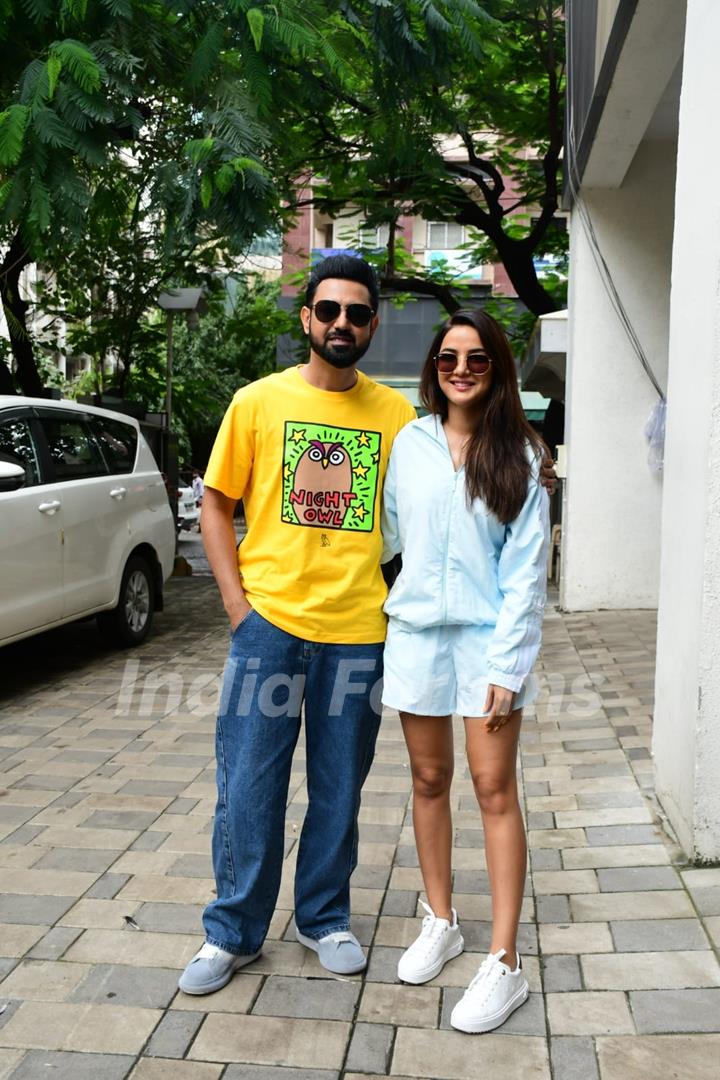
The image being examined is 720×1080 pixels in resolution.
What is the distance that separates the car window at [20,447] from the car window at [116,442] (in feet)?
3.45

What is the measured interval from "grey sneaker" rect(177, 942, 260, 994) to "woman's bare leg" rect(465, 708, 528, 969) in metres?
0.70

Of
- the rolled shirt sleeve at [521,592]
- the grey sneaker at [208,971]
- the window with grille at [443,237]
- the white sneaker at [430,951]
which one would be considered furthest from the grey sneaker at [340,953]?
the window with grille at [443,237]

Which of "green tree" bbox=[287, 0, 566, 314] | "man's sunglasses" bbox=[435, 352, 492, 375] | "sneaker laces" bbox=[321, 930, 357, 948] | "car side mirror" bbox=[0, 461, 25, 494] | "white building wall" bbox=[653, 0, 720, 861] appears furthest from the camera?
"green tree" bbox=[287, 0, 566, 314]

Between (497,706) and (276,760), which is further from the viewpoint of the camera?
(276,760)

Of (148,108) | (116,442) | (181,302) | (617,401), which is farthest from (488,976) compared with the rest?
(181,302)

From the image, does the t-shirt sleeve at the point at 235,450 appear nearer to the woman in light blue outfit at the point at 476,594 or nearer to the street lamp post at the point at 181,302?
the woman in light blue outfit at the point at 476,594

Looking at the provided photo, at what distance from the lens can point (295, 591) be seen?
291 centimetres

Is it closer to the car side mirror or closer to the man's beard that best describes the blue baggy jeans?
the man's beard

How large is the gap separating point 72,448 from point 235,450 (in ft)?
16.0

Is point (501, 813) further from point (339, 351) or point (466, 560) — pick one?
point (339, 351)

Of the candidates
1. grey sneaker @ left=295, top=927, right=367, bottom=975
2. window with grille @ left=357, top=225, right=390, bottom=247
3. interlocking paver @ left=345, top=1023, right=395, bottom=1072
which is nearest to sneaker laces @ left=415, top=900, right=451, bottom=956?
grey sneaker @ left=295, top=927, right=367, bottom=975

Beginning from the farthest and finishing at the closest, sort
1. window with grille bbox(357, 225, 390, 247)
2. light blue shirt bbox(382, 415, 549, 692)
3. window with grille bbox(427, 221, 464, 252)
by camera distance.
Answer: window with grille bbox(427, 221, 464, 252)
window with grille bbox(357, 225, 390, 247)
light blue shirt bbox(382, 415, 549, 692)

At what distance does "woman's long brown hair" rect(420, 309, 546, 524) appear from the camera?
109 inches

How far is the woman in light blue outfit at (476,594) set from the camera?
109 inches
